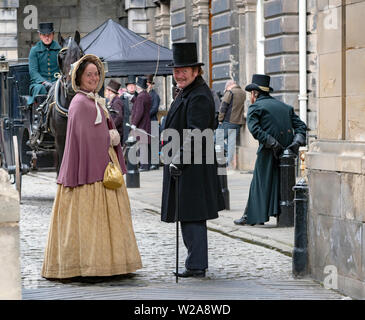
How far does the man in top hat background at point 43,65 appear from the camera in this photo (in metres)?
15.4

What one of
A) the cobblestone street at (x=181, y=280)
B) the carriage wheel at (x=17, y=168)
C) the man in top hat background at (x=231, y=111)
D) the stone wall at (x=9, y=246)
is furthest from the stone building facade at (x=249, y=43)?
the stone wall at (x=9, y=246)

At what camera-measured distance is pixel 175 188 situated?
870 centimetres

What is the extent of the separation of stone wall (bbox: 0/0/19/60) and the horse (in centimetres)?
2169

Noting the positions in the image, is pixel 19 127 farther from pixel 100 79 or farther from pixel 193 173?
pixel 193 173

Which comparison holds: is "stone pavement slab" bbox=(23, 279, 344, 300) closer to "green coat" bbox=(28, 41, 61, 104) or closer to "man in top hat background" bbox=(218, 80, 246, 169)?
"green coat" bbox=(28, 41, 61, 104)

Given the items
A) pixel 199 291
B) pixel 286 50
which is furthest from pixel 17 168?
pixel 286 50

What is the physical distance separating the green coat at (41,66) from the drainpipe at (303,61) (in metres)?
5.69

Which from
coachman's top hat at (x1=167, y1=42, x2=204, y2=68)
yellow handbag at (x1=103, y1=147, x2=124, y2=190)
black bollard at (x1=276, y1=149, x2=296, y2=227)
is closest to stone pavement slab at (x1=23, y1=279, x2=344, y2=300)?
yellow handbag at (x1=103, y1=147, x2=124, y2=190)

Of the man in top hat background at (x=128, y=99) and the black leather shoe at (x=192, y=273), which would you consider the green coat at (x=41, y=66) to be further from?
the man in top hat background at (x=128, y=99)

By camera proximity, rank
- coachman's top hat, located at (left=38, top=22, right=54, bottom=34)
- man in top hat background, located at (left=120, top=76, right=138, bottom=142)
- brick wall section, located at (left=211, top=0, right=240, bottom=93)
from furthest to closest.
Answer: man in top hat background, located at (left=120, top=76, right=138, bottom=142) → brick wall section, located at (left=211, top=0, right=240, bottom=93) → coachman's top hat, located at (left=38, top=22, right=54, bottom=34)

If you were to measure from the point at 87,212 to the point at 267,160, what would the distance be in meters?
4.07

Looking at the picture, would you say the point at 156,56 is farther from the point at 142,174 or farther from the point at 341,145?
the point at 341,145

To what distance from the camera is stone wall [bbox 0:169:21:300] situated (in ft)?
16.4
